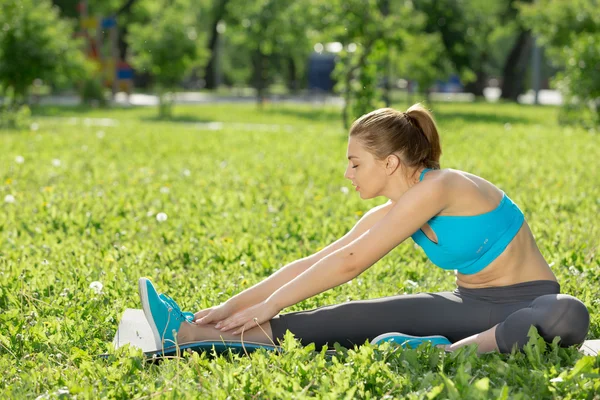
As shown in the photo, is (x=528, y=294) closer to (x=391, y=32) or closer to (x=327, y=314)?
(x=327, y=314)

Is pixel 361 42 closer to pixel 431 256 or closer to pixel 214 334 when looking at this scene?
pixel 431 256

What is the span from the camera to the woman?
10.4 feet

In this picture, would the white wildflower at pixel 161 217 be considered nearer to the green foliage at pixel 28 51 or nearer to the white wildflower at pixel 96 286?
the white wildflower at pixel 96 286

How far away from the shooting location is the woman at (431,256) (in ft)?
10.4

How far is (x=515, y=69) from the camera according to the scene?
115 ft

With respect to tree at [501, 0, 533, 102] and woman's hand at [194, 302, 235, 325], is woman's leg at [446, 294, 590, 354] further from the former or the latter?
tree at [501, 0, 533, 102]

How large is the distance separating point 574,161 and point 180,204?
186 inches


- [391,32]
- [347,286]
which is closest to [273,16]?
[391,32]

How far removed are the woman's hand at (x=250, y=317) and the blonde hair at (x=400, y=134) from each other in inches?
29.2

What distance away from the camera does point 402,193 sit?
3365 mm

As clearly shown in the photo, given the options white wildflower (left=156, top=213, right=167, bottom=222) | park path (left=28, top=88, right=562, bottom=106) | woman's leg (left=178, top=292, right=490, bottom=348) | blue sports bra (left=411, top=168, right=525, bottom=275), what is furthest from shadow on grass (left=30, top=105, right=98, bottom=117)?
blue sports bra (left=411, top=168, right=525, bottom=275)

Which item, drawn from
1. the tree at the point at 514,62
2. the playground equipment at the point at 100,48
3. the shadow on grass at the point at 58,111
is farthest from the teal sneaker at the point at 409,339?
the tree at the point at 514,62

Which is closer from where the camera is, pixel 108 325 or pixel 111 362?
pixel 111 362

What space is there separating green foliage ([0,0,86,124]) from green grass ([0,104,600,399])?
12.5 ft
